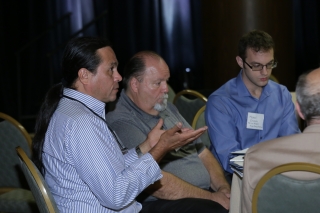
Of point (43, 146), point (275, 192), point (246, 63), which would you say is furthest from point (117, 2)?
point (275, 192)

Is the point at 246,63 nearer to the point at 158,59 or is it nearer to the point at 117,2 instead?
the point at 158,59

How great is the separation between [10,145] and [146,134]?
2.93 feet

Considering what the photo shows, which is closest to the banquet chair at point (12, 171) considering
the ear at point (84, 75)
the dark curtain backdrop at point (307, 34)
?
the ear at point (84, 75)

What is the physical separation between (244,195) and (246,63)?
1.44m

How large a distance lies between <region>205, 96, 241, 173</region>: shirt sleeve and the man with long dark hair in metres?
0.82

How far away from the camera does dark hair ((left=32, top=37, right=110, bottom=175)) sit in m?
2.11

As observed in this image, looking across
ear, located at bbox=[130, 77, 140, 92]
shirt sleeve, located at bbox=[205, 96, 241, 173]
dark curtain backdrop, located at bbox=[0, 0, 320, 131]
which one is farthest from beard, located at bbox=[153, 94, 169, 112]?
dark curtain backdrop, located at bbox=[0, 0, 320, 131]

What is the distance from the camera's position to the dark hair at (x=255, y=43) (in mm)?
3188

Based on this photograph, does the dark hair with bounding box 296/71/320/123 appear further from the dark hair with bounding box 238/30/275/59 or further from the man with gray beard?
the dark hair with bounding box 238/30/275/59

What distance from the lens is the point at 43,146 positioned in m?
2.08

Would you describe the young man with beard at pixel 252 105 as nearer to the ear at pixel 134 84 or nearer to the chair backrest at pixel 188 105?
the ear at pixel 134 84

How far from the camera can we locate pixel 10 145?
3.10 m

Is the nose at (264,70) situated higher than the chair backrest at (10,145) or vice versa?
the nose at (264,70)

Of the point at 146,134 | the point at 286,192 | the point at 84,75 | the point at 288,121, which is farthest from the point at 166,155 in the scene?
the point at 286,192
